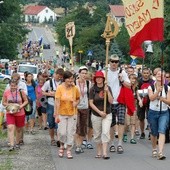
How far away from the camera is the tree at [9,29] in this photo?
213 feet

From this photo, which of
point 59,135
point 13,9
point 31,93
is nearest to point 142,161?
point 59,135

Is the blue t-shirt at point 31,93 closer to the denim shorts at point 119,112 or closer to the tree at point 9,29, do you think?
the denim shorts at point 119,112

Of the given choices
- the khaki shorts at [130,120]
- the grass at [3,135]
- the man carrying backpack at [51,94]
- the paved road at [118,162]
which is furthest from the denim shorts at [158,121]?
the grass at [3,135]

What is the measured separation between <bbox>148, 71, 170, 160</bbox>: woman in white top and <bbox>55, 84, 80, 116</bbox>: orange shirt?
1502mm

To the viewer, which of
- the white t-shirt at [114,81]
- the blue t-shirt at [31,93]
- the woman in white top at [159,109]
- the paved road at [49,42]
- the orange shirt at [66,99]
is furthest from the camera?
the paved road at [49,42]

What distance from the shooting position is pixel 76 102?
13.3 m

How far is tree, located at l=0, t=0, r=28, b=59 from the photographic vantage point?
213 feet

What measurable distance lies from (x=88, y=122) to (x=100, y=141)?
4.64 feet

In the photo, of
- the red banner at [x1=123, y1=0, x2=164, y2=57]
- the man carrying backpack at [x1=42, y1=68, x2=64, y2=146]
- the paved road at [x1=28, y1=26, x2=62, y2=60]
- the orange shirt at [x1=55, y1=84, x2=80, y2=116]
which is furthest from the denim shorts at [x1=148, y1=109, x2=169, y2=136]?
the paved road at [x1=28, y1=26, x2=62, y2=60]

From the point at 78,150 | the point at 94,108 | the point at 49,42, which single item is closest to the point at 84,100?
the point at 78,150

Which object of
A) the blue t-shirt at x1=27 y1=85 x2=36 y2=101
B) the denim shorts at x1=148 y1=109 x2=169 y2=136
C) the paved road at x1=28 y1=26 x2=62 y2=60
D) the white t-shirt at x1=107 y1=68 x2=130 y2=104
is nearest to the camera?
the denim shorts at x1=148 y1=109 x2=169 y2=136

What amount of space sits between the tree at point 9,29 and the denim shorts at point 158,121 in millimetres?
51571

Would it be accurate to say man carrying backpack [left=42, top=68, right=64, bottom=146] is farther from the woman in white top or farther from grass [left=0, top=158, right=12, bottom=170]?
the woman in white top

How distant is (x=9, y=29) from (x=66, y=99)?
53.3m
